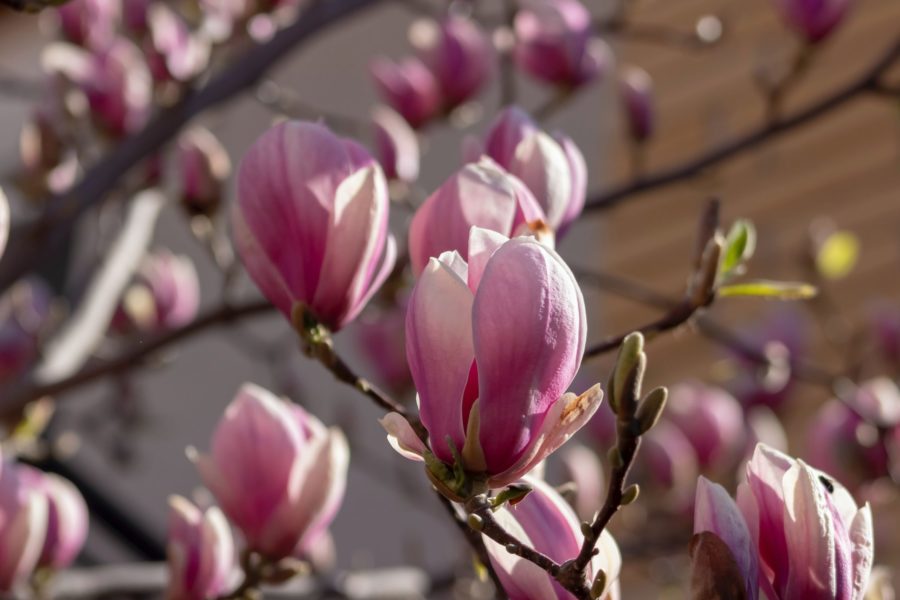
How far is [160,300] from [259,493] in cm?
80

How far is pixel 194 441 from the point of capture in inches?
135

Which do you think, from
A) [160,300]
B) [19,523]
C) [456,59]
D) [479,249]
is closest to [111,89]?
[160,300]

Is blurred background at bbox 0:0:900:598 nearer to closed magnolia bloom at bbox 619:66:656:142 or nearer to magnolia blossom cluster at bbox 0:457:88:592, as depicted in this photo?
closed magnolia bloom at bbox 619:66:656:142

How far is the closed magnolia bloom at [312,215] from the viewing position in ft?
1.90

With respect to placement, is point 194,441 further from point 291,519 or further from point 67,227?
point 291,519

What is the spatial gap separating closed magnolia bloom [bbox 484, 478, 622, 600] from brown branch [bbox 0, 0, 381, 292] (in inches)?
27.1

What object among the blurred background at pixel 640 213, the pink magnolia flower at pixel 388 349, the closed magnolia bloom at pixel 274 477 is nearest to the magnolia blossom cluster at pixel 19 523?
the closed magnolia bloom at pixel 274 477

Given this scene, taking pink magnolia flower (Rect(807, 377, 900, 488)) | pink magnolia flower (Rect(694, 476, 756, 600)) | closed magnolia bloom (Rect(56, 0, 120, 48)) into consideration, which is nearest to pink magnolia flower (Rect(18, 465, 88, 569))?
pink magnolia flower (Rect(694, 476, 756, 600))

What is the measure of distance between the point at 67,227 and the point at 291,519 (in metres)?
0.54

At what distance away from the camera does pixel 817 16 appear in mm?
1246

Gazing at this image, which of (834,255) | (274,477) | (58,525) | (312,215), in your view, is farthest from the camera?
(834,255)

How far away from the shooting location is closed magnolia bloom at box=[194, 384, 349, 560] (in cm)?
71

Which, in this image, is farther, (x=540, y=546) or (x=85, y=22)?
(x=85, y=22)

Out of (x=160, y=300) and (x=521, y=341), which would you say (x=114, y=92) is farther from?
(x=521, y=341)
